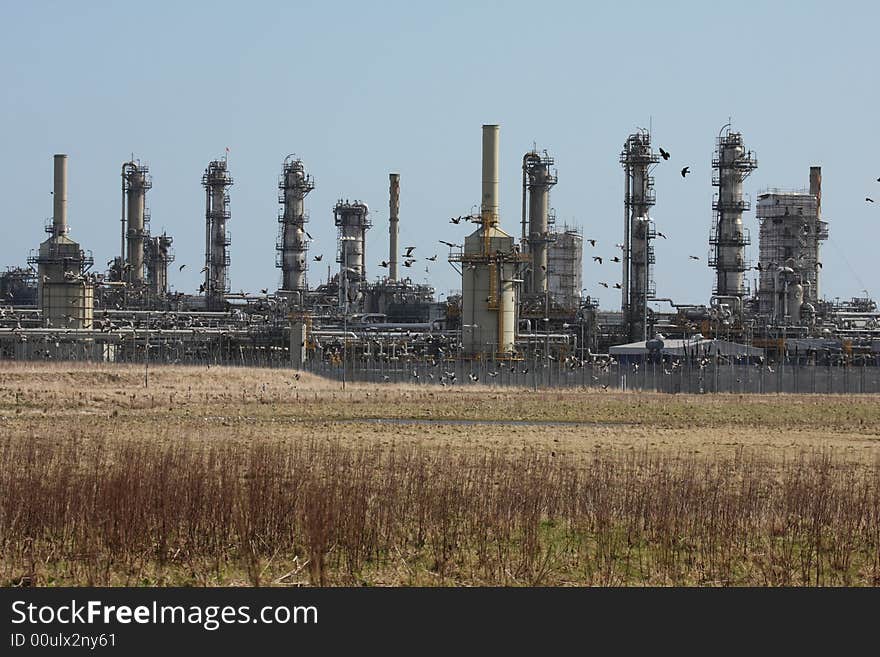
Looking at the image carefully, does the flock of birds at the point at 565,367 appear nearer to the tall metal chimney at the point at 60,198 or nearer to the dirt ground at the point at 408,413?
the dirt ground at the point at 408,413

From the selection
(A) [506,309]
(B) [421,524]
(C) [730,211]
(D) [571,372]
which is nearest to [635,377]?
(D) [571,372]

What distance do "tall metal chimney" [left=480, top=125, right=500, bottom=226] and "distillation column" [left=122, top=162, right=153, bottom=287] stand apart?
37.8 m

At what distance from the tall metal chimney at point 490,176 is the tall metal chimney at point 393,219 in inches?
1108

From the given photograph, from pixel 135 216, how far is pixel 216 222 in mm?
6774

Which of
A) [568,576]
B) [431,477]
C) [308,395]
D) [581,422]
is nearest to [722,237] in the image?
[308,395]

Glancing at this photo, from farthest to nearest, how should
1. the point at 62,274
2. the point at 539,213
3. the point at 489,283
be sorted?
the point at 539,213 → the point at 62,274 → the point at 489,283

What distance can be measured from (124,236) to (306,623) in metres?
97.3

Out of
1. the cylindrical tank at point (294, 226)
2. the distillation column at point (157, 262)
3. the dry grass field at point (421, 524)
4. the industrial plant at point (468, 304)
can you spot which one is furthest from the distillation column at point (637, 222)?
the dry grass field at point (421, 524)

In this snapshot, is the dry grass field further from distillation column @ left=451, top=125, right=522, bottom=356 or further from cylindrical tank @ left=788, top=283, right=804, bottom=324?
cylindrical tank @ left=788, top=283, right=804, bottom=324

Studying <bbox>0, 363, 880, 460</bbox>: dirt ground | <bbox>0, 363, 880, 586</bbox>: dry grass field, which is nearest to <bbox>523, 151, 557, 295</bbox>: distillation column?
<bbox>0, 363, 880, 460</bbox>: dirt ground

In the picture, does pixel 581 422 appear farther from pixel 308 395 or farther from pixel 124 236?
pixel 124 236

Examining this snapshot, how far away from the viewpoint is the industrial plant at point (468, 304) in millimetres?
78812

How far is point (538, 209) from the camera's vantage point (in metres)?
95.2

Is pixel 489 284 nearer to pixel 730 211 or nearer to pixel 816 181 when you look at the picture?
pixel 730 211
